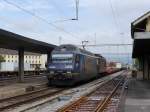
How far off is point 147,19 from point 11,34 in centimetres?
1015

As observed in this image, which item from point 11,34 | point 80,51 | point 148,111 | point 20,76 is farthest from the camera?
point 20,76

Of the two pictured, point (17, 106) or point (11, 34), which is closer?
point (17, 106)

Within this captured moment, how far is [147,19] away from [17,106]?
1607 centimetres

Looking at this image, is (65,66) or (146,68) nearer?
(65,66)

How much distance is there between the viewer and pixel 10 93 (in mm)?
26625

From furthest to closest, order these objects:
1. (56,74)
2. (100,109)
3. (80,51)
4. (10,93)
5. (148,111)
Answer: (80,51) < (56,74) < (10,93) < (100,109) < (148,111)

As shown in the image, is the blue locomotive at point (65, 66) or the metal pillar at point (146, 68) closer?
the blue locomotive at point (65, 66)

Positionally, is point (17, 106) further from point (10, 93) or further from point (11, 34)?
point (11, 34)

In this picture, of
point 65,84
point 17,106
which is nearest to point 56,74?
point 65,84

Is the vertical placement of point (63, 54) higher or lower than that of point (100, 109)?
higher

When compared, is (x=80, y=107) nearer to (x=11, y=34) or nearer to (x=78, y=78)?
(x=11, y=34)

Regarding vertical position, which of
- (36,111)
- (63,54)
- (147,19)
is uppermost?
(147,19)

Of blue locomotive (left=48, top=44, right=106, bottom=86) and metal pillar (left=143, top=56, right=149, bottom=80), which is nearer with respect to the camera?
blue locomotive (left=48, top=44, right=106, bottom=86)

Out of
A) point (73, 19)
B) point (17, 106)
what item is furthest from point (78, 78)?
point (17, 106)
